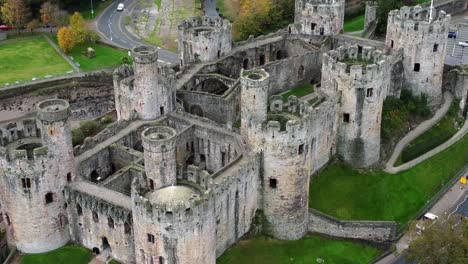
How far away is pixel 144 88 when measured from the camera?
8075cm

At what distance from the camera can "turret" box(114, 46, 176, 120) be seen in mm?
79750

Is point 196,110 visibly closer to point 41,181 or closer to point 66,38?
point 41,181

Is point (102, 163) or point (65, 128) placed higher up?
point (65, 128)

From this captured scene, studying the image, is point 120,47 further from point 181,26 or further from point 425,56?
point 425,56

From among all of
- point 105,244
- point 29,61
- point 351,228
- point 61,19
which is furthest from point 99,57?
point 351,228

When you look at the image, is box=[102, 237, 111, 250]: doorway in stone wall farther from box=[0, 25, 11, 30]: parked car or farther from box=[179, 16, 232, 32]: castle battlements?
box=[0, 25, 11, 30]: parked car

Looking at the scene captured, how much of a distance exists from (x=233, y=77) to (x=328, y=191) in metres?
26.1

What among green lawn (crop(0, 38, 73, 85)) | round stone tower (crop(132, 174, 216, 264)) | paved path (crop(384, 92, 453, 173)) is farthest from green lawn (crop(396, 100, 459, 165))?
green lawn (crop(0, 38, 73, 85))

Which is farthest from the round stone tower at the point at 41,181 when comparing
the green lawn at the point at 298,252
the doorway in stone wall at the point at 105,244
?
the green lawn at the point at 298,252

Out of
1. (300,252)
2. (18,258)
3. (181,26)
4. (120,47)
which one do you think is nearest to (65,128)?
(18,258)

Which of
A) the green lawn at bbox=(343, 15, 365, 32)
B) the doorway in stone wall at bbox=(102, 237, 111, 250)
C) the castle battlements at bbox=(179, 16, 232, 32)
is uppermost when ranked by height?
A: the castle battlements at bbox=(179, 16, 232, 32)

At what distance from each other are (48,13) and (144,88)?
60.2 m

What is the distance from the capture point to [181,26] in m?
98.6

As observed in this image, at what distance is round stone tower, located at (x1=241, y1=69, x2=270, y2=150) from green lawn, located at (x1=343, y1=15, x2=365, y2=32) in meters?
55.2
